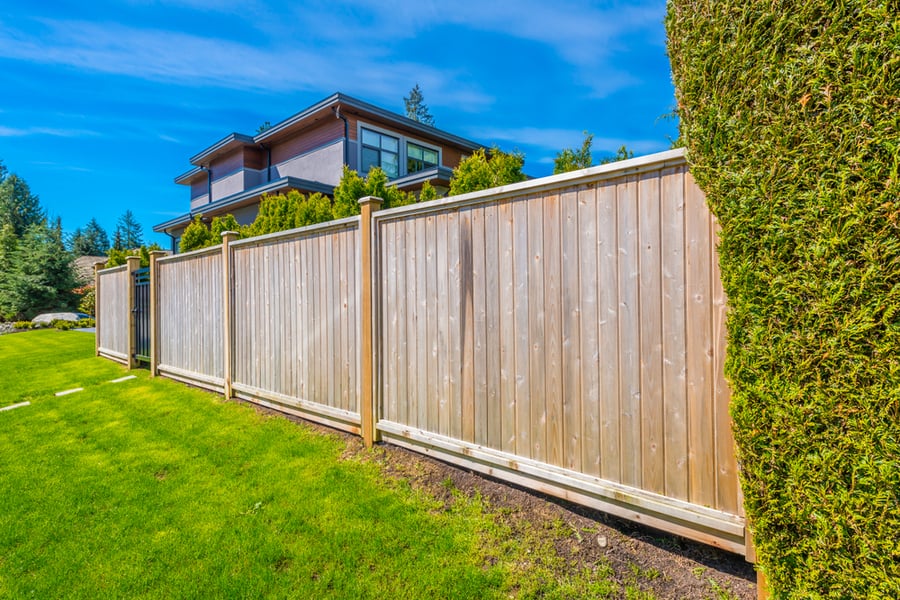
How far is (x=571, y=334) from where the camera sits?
2516 mm

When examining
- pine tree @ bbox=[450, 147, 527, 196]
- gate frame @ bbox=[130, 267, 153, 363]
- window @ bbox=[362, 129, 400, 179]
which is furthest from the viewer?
window @ bbox=[362, 129, 400, 179]

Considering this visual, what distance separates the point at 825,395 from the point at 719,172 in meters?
0.94

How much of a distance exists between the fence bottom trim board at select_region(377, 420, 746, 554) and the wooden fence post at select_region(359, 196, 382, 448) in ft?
1.61

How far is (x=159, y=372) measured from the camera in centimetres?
700

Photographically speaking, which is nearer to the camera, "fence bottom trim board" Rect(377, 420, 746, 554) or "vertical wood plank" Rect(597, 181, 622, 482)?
"fence bottom trim board" Rect(377, 420, 746, 554)

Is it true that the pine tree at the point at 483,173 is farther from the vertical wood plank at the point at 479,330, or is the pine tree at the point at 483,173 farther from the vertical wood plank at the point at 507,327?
the vertical wood plank at the point at 507,327

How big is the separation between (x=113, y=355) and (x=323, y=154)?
8077 mm

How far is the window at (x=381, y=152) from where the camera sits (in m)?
13.7

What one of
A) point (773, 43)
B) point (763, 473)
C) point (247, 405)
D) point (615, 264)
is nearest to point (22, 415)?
point (247, 405)

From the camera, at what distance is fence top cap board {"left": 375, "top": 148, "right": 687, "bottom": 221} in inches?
84.7

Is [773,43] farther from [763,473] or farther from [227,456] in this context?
[227,456]

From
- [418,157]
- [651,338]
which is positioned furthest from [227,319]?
[418,157]

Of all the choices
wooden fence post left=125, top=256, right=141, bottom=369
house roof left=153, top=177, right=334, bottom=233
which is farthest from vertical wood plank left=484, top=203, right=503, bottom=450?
house roof left=153, top=177, right=334, bottom=233

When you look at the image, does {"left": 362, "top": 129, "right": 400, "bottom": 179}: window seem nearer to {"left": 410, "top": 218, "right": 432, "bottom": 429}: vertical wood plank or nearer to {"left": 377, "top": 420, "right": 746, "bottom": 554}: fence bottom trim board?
{"left": 410, "top": 218, "right": 432, "bottom": 429}: vertical wood plank
